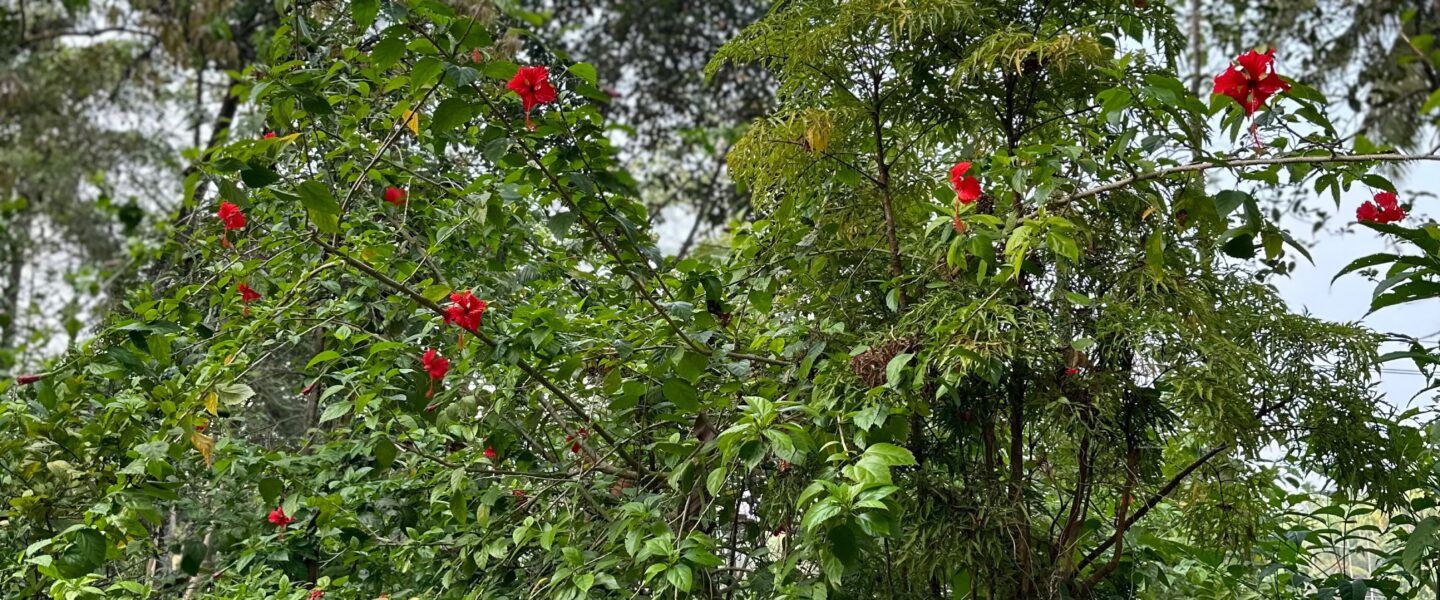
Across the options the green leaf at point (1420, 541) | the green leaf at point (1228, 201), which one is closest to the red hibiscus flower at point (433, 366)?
the green leaf at point (1228, 201)

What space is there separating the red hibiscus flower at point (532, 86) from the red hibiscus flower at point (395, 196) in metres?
0.85

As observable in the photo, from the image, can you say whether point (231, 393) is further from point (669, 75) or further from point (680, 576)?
point (669, 75)

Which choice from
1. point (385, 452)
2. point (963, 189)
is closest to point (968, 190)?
point (963, 189)

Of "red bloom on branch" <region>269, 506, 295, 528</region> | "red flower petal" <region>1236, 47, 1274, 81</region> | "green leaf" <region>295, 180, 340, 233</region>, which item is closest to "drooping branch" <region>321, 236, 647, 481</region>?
"green leaf" <region>295, 180, 340, 233</region>

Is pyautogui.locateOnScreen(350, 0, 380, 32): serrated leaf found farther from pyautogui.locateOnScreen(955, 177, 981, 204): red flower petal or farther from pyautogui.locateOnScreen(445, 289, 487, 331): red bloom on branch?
pyautogui.locateOnScreen(955, 177, 981, 204): red flower petal

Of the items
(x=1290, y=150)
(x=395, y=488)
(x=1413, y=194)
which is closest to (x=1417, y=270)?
(x=1290, y=150)

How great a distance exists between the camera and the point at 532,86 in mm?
1550

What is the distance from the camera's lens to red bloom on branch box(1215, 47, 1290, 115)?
134 cm

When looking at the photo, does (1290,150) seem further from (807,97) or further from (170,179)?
(170,179)

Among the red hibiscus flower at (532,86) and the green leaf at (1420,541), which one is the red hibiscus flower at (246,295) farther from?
the green leaf at (1420,541)

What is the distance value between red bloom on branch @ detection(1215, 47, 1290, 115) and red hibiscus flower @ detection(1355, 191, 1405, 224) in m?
0.24

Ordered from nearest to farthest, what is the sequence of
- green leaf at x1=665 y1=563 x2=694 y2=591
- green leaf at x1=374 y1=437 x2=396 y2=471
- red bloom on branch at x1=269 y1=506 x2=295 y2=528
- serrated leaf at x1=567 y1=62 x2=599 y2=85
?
green leaf at x1=665 y1=563 x2=694 y2=591, serrated leaf at x1=567 y1=62 x2=599 y2=85, green leaf at x1=374 y1=437 x2=396 y2=471, red bloom on branch at x1=269 y1=506 x2=295 y2=528

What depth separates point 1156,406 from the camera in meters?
1.55

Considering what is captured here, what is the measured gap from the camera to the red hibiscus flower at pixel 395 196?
2328 millimetres
